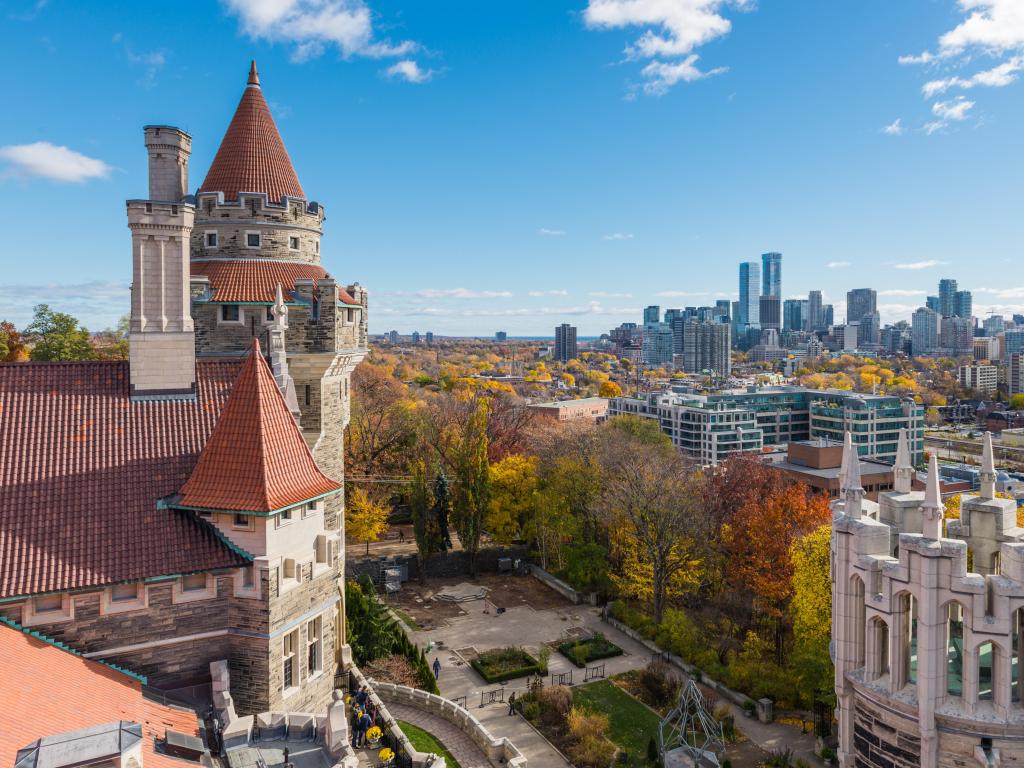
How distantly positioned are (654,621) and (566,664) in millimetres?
5554

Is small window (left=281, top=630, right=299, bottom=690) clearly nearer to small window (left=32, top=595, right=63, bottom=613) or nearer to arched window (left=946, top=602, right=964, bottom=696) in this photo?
small window (left=32, top=595, right=63, bottom=613)

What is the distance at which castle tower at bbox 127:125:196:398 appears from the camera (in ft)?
54.7

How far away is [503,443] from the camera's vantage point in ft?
A: 208

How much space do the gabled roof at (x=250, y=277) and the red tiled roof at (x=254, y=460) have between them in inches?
234

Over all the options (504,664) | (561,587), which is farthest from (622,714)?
(561,587)

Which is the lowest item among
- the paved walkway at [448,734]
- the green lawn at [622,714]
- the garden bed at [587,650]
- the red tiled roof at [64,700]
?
the green lawn at [622,714]

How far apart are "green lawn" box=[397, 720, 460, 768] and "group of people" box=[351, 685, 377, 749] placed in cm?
Result: 317

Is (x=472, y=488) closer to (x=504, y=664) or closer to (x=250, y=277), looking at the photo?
(x=504, y=664)

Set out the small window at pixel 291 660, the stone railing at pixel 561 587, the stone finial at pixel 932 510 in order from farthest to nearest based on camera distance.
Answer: the stone railing at pixel 561 587 < the small window at pixel 291 660 < the stone finial at pixel 932 510

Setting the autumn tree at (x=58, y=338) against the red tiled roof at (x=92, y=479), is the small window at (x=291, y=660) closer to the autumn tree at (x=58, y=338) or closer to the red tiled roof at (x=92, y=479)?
the red tiled roof at (x=92, y=479)

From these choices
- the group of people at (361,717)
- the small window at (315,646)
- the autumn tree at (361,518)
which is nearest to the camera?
the small window at (315,646)

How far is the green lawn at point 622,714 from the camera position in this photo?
26.0m

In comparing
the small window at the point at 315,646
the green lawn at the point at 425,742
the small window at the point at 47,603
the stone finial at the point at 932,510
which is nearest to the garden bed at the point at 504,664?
the green lawn at the point at 425,742

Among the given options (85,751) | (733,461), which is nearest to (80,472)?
(85,751)
